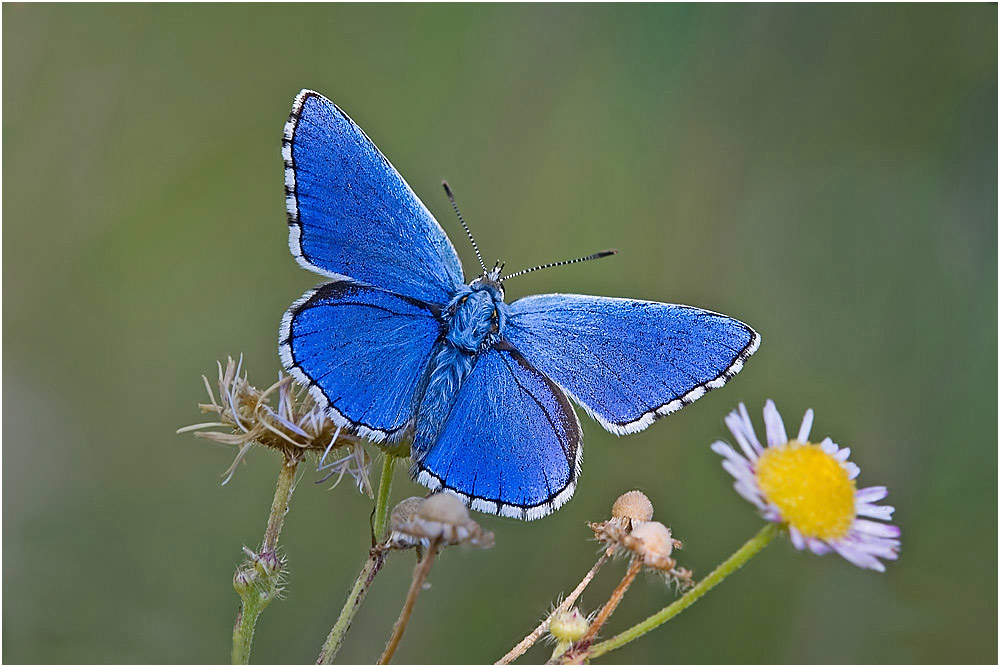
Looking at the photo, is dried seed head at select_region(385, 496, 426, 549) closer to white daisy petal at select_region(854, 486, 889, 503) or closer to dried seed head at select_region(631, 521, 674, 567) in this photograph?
dried seed head at select_region(631, 521, 674, 567)

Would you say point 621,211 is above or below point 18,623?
above

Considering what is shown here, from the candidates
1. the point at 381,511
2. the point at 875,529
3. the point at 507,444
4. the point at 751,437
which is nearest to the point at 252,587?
the point at 381,511

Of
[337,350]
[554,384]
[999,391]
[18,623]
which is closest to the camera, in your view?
[337,350]

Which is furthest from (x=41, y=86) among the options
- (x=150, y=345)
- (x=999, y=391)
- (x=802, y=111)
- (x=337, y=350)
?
(x=999, y=391)

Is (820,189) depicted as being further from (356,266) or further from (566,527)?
(356,266)

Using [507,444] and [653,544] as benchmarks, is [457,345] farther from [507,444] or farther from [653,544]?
[653,544]

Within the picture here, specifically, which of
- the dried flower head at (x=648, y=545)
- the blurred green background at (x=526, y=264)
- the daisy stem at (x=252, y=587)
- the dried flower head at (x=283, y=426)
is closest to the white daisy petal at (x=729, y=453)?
the dried flower head at (x=648, y=545)

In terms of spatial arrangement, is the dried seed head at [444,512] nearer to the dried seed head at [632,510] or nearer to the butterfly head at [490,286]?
the dried seed head at [632,510]
